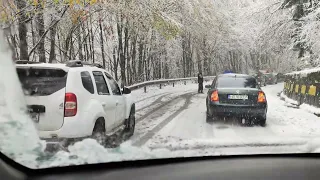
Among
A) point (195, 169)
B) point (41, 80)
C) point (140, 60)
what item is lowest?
point (195, 169)

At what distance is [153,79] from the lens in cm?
295

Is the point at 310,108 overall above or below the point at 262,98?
below

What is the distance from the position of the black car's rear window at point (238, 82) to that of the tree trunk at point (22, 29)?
5.35 feet

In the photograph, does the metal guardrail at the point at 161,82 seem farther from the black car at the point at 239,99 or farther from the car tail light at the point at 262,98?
the car tail light at the point at 262,98

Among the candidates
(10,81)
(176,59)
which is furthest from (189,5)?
(10,81)

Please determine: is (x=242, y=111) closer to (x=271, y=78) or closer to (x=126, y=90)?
(x=271, y=78)

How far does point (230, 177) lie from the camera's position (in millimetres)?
2195

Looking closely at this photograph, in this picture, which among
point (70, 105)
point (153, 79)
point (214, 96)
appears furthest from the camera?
point (214, 96)

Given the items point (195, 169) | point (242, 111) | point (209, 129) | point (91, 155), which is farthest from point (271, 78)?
point (91, 155)

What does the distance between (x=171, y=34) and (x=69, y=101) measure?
1.24 metres

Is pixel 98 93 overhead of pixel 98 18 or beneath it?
beneath

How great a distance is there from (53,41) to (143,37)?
85cm

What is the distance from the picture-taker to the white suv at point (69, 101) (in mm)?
2076

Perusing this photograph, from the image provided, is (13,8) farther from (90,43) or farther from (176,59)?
(176,59)
